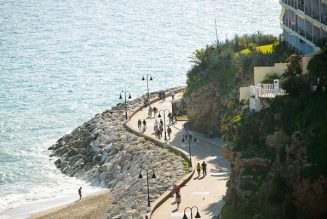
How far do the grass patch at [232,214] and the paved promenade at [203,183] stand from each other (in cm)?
148

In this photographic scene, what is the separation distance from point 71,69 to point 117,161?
218 feet

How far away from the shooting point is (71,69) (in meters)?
154

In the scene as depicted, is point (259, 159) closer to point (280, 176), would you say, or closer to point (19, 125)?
point (280, 176)

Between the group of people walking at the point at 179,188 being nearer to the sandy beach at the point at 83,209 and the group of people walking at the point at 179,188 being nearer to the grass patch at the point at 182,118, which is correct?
the sandy beach at the point at 83,209

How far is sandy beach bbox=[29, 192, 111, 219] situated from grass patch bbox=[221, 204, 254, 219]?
53.5ft

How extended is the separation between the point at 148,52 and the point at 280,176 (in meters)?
108

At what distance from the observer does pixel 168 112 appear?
324ft

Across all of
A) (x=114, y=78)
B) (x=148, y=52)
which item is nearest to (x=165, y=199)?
(x=114, y=78)

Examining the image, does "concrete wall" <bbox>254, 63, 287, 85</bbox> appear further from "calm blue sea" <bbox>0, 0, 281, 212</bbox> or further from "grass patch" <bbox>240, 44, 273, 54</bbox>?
"calm blue sea" <bbox>0, 0, 281, 212</bbox>

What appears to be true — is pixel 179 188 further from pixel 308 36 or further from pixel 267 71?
pixel 308 36

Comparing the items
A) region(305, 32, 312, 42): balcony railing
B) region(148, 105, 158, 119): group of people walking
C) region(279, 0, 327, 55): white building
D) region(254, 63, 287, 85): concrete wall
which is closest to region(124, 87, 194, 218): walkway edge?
region(148, 105, 158, 119): group of people walking

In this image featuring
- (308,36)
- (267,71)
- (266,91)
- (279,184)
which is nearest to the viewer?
(279,184)

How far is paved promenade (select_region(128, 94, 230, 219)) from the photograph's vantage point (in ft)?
218

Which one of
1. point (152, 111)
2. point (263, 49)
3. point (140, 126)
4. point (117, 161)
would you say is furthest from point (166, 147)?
point (152, 111)
